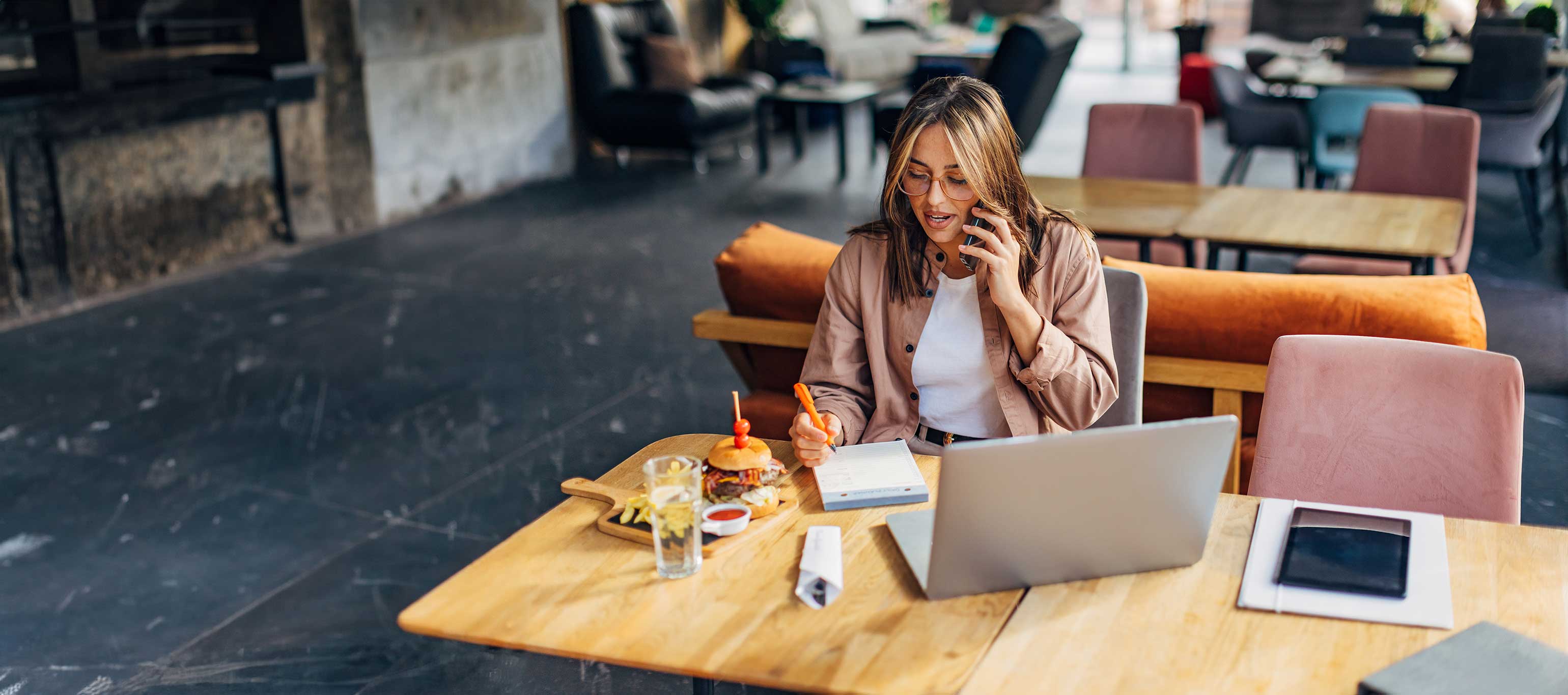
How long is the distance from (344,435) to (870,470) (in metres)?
2.73


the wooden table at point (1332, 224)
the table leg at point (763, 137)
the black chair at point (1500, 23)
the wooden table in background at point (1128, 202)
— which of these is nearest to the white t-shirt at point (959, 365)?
the wooden table in background at point (1128, 202)

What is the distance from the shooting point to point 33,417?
4234mm

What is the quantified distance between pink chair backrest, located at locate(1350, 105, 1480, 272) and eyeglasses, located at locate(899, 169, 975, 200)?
2.98m

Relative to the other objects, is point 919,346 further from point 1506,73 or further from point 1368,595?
point 1506,73

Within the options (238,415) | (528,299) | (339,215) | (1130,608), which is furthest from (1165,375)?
(339,215)

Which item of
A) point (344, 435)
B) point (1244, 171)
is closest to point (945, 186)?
point (344, 435)

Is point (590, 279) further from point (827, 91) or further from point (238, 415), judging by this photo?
point (827, 91)

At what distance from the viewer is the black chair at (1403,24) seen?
31.0 ft

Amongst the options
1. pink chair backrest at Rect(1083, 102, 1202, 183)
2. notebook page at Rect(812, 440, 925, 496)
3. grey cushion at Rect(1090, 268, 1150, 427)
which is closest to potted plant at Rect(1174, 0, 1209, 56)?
pink chair backrest at Rect(1083, 102, 1202, 183)

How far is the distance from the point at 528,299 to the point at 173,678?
3136 millimetres

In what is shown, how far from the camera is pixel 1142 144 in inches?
191

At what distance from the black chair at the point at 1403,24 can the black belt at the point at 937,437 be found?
27.9ft

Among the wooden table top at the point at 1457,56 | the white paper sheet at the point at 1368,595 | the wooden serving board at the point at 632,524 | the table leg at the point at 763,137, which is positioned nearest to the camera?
the white paper sheet at the point at 1368,595

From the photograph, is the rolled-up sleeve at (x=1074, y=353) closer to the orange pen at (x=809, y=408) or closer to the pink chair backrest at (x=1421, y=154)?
the orange pen at (x=809, y=408)
